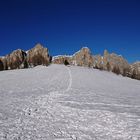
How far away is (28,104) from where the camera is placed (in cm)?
2834

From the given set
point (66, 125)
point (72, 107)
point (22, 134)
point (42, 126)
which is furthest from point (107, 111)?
point (22, 134)

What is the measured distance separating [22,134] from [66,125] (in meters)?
4.22

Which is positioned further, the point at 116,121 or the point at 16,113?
→ the point at 16,113

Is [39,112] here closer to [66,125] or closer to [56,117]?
[56,117]

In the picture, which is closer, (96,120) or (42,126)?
(42,126)

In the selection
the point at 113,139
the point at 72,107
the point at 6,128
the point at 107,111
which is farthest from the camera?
the point at 72,107

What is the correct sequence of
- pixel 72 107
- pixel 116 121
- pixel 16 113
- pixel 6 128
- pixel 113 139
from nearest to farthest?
1. pixel 113 139
2. pixel 6 128
3. pixel 116 121
4. pixel 16 113
5. pixel 72 107

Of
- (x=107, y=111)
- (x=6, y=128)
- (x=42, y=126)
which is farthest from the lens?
(x=107, y=111)

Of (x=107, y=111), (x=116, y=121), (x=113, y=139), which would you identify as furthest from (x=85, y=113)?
(x=113, y=139)

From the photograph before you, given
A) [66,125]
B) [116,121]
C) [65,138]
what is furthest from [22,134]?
[116,121]

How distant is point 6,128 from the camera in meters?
18.1

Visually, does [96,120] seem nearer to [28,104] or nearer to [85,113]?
[85,113]

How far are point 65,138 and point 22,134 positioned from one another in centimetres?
289

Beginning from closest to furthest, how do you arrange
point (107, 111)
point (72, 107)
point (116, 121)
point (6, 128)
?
point (6, 128) < point (116, 121) < point (107, 111) < point (72, 107)
